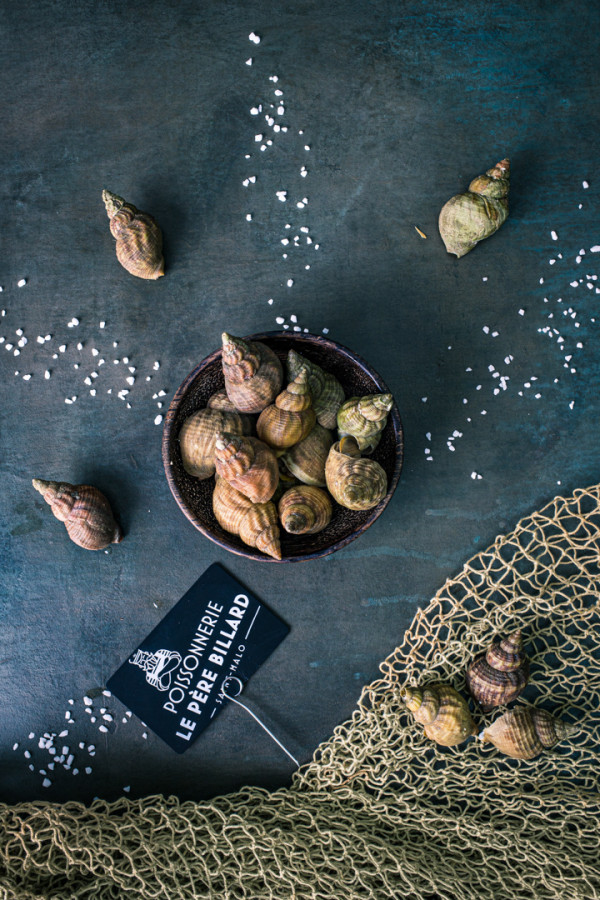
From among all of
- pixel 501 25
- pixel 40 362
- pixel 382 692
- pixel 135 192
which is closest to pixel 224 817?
pixel 382 692

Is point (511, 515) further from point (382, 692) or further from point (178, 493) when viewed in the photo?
point (178, 493)

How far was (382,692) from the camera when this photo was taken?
41.8 inches

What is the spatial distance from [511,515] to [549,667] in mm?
303

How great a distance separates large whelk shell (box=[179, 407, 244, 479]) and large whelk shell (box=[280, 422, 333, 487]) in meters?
0.10

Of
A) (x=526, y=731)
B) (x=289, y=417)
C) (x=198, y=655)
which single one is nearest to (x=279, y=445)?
(x=289, y=417)

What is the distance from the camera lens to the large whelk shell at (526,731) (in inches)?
38.3

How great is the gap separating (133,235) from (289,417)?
0.47m

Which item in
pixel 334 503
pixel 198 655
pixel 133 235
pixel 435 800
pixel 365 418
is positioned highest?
pixel 133 235

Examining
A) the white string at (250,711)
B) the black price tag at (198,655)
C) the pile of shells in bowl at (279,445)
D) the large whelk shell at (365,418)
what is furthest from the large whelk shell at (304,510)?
the white string at (250,711)

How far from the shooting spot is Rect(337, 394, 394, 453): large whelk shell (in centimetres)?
83

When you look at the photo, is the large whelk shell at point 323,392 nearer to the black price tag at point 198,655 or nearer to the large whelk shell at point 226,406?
the large whelk shell at point 226,406

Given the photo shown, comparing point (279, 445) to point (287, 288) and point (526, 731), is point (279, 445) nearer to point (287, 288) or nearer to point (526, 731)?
point (287, 288)

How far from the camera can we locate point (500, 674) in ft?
3.23

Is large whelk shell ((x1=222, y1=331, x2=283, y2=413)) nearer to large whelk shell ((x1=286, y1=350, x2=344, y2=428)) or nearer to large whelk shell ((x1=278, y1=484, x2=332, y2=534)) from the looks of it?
large whelk shell ((x1=286, y1=350, x2=344, y2=428))
